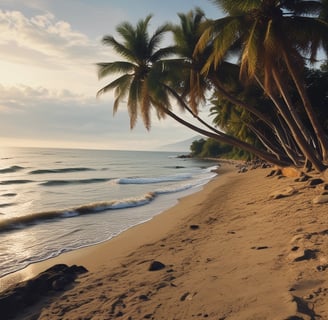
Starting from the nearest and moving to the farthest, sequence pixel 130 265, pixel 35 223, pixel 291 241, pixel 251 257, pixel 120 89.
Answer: pixel 251 257, pixel 291 241, pixel 130 265, pixel 35 223, pixel 120 89

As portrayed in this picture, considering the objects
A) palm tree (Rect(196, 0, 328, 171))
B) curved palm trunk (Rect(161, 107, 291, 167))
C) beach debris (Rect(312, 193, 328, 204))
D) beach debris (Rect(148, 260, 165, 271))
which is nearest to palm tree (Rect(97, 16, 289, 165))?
curved palm trunk (Rect(161, 107, 291, 167))

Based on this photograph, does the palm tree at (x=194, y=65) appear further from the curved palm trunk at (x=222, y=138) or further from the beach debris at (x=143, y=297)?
the beach debris at (x=143, y=297)

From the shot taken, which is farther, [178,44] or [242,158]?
[242,158]

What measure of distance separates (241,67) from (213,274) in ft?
27.7

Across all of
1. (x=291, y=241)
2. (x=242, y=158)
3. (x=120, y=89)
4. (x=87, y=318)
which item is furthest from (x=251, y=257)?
(x=242, y=158)

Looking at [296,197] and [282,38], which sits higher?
[282,38]

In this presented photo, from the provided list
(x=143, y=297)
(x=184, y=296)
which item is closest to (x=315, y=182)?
(x=184, y=296)

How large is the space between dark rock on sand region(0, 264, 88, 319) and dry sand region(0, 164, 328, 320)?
0.61 ft

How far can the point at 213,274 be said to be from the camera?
5340mm

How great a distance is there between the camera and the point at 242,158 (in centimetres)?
6706

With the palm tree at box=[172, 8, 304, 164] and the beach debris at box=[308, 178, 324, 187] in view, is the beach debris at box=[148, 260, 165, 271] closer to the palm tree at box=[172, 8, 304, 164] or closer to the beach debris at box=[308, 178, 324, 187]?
the beach debris at box=[308, 178, 324, 187]

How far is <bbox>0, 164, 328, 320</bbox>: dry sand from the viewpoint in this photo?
13.5ft

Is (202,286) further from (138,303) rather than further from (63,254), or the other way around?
(63,254)

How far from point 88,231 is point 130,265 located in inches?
177
